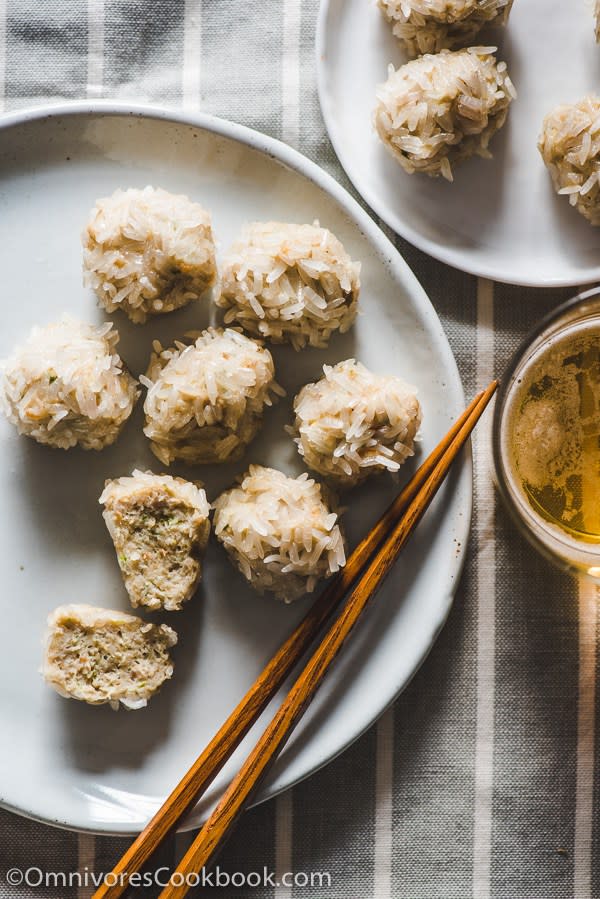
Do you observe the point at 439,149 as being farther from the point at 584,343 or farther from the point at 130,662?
the point at 130,662

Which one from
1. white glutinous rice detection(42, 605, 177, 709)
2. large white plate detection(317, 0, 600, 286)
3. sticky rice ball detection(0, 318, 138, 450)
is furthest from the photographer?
large white plate detection(317, 0, 600, 286)

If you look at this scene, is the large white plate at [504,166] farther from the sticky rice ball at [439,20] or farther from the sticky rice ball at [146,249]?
the sticky rice ball at [146,249]

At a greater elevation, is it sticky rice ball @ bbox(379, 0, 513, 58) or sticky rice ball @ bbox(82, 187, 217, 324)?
sticky rice ball @ bbox(379, 0, 513, 58)

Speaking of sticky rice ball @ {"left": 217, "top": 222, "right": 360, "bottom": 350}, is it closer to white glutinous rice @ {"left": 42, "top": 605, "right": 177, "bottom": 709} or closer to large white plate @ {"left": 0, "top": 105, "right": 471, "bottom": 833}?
large white plate @ {"left": 0, "top": 105, "right": 471, "bottom": 833}

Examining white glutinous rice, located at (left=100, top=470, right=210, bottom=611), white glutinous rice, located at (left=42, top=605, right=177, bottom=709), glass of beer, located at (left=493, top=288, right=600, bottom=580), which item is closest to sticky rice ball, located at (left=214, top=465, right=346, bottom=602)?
white glutinous rice, located at (left=100, top=470, right=210, bottom=611)

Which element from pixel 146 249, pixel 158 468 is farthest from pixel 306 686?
pixel 146 249

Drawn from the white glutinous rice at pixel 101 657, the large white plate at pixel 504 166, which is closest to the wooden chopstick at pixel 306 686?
the white glutinous rice at pixel 101 657

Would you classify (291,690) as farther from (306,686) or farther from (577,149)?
(577,149)
